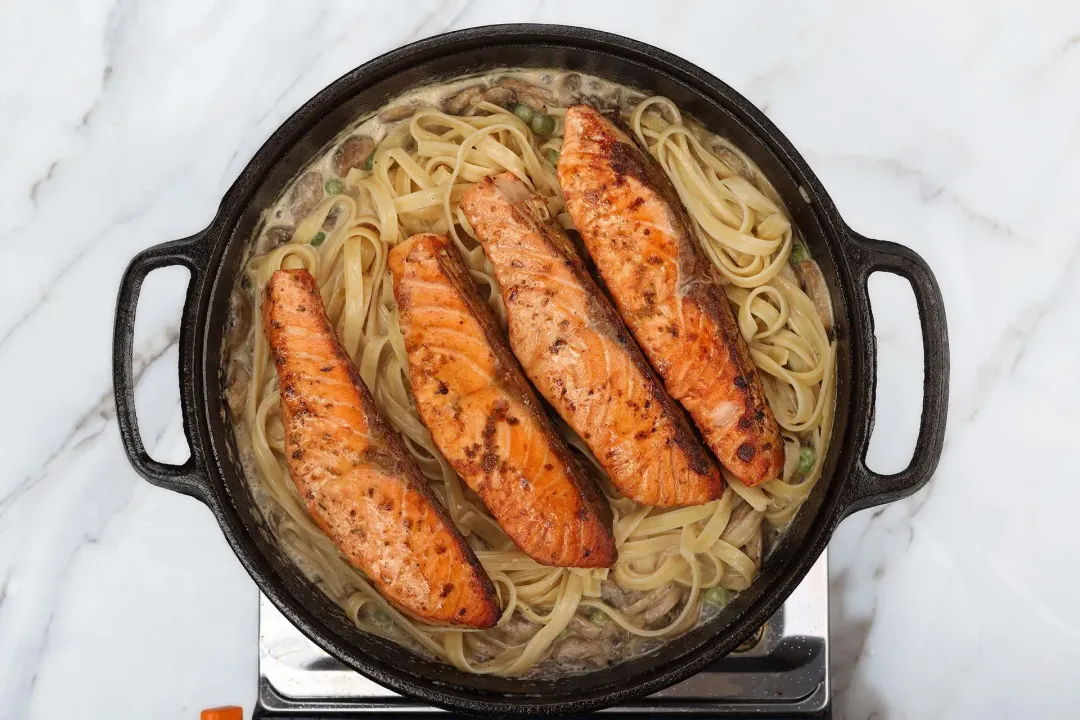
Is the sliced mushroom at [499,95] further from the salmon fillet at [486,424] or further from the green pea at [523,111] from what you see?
the salmon fillet at [486,424]

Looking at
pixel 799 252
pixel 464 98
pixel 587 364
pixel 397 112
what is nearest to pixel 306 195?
pixel 397 112

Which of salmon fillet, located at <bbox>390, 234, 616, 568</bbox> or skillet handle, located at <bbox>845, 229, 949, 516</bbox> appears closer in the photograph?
skillet handle, located at <bbox>845, 229, 949, 516</bbox>

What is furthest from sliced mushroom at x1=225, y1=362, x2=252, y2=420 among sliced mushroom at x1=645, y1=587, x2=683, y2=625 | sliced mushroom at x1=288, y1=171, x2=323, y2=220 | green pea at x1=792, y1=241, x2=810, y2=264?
green pea at x1=792, y1=241, x2=810, y2=264

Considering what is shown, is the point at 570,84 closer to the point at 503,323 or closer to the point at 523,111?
the point at 523,111

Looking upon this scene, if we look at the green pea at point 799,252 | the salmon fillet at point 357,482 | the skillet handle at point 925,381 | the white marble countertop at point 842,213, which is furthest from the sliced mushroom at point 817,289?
the salmon fillet at point 357,482

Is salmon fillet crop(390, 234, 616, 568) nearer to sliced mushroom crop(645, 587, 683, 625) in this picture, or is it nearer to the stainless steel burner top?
sliced mushroom crop(645, 587, 683, 625)
